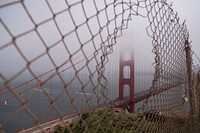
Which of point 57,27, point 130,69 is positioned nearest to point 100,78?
point 57,27

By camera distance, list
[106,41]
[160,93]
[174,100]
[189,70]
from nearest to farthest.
Answer: [106,41]
[160,93]
[174,100]
[189,70]

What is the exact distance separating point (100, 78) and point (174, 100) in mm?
846

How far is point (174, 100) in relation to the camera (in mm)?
1379

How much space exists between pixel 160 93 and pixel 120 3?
1.83ft

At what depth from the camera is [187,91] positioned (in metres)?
1.60

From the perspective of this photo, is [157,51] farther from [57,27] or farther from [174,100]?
[57,27]

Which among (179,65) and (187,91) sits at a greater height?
(179,65)

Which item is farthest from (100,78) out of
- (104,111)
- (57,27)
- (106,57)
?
(57,27)

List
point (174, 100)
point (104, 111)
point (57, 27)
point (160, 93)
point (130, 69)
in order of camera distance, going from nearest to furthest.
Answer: point (57, 27) < point (104, 111) < point (160, 93) < point (174, 100) < point (130, 69)

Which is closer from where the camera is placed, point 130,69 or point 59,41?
point 59,41

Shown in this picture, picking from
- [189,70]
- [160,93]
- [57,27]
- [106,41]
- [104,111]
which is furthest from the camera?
[189,70]

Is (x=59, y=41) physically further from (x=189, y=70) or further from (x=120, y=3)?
(x=189, y=70)

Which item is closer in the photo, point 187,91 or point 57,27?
point 57,27

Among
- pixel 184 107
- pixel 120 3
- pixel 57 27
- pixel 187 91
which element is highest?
pixel 120 3
